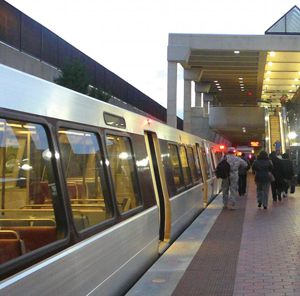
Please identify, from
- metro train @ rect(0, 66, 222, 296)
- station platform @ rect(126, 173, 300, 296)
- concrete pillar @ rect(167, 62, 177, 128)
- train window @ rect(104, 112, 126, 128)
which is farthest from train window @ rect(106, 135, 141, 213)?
concrete pillar @ rect(167, 62, 177, 128)

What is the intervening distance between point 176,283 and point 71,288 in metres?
2.08

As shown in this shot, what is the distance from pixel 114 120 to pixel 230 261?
2608 mm

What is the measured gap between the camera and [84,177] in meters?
5.14

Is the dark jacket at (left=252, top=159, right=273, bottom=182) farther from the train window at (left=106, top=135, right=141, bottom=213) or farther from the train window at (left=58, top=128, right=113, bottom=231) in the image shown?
the train window at (left=58, top=128, right=113, bottom=231)

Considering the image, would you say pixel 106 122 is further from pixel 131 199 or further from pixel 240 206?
pixel 240 206

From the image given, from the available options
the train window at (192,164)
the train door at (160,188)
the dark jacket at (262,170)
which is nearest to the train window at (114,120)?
the train door at (160,188)

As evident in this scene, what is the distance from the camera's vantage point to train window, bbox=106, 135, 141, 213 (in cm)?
613

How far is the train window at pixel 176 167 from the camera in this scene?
1071 centimetres

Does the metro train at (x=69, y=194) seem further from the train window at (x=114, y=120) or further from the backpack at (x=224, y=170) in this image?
the backpack at (x=224, y=170)

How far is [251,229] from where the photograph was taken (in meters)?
10.9

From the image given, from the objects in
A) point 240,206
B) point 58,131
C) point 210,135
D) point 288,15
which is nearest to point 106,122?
point 58,131

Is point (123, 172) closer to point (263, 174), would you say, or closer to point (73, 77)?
→ point (263, 174)

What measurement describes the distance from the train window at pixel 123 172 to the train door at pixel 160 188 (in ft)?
6.36

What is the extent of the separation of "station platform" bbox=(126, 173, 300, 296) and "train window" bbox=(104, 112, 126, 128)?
1.77 metres
